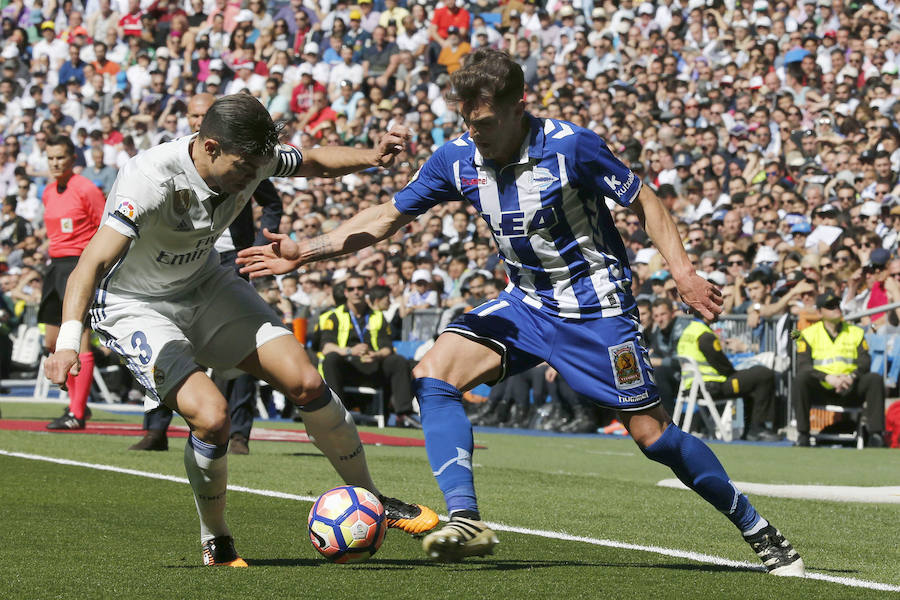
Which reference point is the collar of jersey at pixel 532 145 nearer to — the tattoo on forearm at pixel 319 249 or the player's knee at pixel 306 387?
the tattoo on forearm at pixel 319 249

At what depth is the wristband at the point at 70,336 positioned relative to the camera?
5355mm

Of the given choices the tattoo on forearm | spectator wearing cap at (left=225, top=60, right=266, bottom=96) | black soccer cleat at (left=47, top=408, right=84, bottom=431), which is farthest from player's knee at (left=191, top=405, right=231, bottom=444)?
spectator wearing cap at (left=225, top=60, right=266, bottom=96)

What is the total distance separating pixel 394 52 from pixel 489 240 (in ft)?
24.1

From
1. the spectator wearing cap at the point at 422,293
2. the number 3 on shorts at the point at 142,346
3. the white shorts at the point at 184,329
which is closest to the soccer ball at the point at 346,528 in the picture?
the white shorts at the point at 184,329

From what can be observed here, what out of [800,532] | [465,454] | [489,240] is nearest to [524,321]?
[465,454]

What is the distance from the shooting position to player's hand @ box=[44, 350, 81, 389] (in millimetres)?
5199

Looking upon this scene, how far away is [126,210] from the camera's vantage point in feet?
18.9

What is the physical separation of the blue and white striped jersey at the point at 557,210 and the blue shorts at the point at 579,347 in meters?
0.06

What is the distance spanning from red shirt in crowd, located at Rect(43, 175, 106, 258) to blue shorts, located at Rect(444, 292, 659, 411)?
21.2 ft

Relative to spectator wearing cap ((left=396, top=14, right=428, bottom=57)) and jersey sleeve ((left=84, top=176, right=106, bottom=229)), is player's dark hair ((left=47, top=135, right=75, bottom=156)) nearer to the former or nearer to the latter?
jersey sleeve ((left=84, top=176, right=106, bottom=229))

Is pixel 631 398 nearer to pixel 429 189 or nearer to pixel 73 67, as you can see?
pixel 429 189

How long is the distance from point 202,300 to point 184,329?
15cm

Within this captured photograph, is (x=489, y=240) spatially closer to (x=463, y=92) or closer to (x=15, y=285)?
(x=15, y=285)

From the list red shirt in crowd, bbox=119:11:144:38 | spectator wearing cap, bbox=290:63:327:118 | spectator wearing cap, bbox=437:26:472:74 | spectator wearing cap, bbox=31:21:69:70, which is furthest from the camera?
spectator wearing cap, bbox=31:21:69:70
